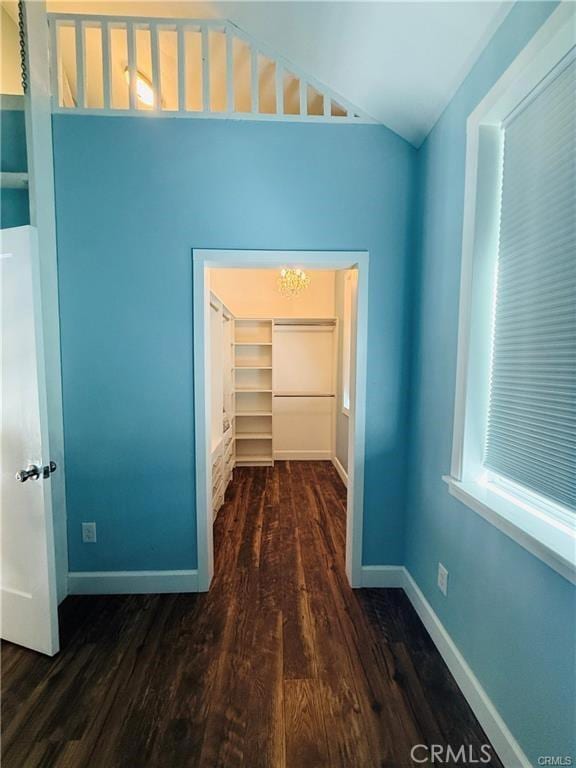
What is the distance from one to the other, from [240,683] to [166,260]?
2075 mm

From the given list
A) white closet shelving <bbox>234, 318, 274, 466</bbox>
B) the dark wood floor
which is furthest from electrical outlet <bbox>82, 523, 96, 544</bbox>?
white closet shelving <bbox>234, 318, 274, 466</bbox>

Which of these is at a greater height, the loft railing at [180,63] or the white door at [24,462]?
the loft railing at [180,63]

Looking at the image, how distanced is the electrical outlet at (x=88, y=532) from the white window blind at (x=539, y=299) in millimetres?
2139

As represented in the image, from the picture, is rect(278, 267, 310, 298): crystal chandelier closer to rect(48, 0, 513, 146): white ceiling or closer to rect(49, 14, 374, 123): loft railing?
rect(49, 14, 374, 123): loft railing

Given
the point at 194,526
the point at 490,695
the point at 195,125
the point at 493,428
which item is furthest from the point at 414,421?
the point at 195,125

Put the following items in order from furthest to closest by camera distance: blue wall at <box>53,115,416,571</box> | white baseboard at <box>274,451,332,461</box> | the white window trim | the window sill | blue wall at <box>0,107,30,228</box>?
white baseboard at <box>274,451,332,461</box> → blue wall at <box>53,115,416,571</box> → blue wall at <box>0,107,30,228</box> → the white window trim → the window sill

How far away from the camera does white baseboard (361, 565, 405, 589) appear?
6.29 ft

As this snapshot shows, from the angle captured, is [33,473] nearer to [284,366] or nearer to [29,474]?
[29,474]

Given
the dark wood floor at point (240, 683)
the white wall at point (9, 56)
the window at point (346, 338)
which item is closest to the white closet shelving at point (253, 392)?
the window at point (346, 338)

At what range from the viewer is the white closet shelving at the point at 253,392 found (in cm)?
426

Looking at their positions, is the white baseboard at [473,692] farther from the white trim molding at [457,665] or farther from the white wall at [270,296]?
the white wall at [270,296]

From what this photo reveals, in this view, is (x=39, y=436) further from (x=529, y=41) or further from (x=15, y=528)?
(x=529, y=41)

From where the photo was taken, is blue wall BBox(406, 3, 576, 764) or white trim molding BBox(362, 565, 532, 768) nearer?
blue wall BBox(406, 3, 576, 764)

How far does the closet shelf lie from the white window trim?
9.94ft
